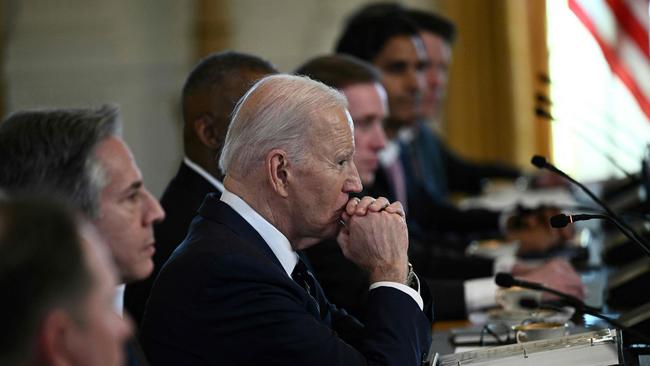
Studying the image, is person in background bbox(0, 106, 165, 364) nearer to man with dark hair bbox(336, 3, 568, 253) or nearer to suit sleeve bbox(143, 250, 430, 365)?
suit sleeve bbox(143, 250, 430, 365)

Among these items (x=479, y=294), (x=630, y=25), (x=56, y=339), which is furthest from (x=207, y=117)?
(x=630, y=25)

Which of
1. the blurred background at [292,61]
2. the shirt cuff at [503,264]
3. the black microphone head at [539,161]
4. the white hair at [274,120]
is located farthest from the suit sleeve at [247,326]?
the blurred background at [292,61]

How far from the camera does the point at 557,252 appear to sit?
411cm

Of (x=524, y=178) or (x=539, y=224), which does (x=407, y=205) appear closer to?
(x=539, y=224)

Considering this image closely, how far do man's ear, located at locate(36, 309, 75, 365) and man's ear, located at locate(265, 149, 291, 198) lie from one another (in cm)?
110

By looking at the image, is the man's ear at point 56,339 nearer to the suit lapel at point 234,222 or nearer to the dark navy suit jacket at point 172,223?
the suit lapel at point 234,222

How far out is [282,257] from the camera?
219cm

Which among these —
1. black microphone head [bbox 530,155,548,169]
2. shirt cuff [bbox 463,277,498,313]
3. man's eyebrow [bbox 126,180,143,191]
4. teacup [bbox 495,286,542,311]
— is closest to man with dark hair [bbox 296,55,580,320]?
shirt cuff [bbox 463,277,498,313]

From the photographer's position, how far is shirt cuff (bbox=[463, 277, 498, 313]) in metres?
3.12

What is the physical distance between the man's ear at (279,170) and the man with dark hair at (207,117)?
666mm

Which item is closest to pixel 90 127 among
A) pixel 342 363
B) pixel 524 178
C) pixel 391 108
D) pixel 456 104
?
pixel 342 363

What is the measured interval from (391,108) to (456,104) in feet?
10.6

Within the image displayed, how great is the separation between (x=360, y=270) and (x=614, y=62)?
16.0ft

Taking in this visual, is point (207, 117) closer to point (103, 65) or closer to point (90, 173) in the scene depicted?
point (90, 173)
